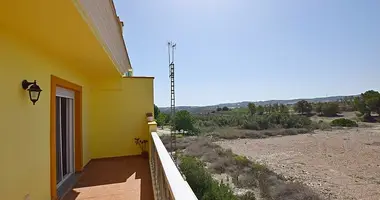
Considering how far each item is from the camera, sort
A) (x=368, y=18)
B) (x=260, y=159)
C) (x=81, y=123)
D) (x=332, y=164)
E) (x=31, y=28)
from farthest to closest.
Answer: (x=260, y=159) < (x=332, y=164) < (x=368, y=18) < (x=81, y=123) < (x=31, y=28)

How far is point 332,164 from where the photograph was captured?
1379cm

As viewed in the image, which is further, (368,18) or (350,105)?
(350,105)

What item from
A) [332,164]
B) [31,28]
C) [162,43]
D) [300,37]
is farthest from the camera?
[332,164]

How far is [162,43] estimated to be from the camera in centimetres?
962

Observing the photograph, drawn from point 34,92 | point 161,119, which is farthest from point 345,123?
point 34,92

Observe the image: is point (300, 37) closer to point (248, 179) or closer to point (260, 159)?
point (248, 179)

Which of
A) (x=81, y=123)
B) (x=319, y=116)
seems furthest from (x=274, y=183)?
(x=319, y=116)

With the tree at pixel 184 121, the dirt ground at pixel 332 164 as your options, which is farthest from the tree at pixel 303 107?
the tree at pixel 184 121

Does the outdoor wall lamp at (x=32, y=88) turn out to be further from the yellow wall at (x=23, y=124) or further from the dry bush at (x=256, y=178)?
the dry bush at (x=256, y=178)

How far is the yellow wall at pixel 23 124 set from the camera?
2100mm

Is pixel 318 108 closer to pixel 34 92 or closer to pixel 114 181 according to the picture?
pixel 114 181

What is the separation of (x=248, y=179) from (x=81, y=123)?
7392 millimetres

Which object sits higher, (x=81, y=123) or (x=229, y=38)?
(x=229, y=38)

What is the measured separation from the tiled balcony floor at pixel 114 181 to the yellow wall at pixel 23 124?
0.72 m
